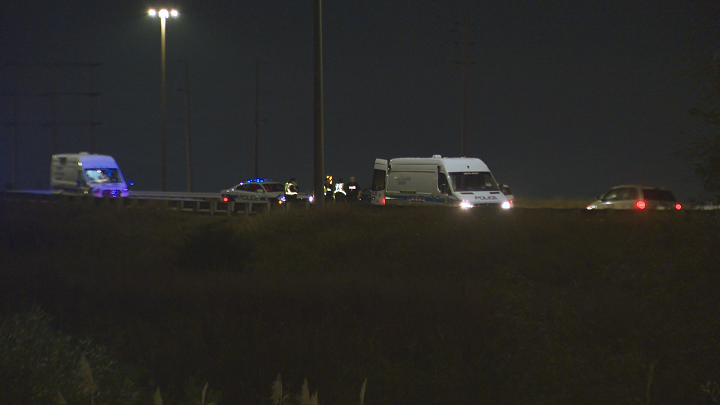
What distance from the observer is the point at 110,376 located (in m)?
7.28

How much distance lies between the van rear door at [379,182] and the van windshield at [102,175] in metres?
22.5

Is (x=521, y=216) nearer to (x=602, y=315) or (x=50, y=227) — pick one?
(x=602, y=315)

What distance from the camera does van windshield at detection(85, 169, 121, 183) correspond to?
149 feet

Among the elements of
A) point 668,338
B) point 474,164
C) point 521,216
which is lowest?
point 668,338

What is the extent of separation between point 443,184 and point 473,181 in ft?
3.59

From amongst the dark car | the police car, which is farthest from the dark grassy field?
the police car

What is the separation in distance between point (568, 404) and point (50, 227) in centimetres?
2626

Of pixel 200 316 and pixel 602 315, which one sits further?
pixel 200 316

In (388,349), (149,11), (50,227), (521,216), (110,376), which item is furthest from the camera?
(149,11)

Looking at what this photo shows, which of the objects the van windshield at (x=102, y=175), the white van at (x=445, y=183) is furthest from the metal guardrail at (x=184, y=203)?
the white van at (x=445, y=183)

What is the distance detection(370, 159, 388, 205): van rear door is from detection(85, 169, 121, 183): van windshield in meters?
22.5

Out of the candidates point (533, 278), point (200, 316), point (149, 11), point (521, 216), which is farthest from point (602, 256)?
point (149, 11)

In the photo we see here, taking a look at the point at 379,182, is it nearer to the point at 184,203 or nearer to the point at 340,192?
the point at 340,192

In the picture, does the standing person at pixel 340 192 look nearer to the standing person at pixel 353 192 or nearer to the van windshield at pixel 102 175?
the standing person at pixel 353 192
